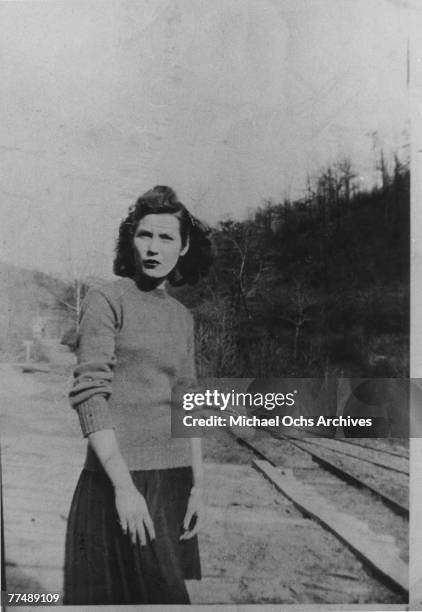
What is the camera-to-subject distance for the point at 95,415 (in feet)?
7.95

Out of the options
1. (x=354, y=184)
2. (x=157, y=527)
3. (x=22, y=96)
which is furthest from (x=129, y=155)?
(x=157, y=527)

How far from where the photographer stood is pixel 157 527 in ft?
8.12

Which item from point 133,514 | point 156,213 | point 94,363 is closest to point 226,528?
point 133,514

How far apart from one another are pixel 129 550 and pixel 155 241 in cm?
128

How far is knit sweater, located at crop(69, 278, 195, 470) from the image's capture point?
A: 2.42m

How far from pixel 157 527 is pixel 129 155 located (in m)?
1.54

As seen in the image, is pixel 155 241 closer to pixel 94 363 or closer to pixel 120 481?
pixel 94 363

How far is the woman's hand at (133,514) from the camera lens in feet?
7.99

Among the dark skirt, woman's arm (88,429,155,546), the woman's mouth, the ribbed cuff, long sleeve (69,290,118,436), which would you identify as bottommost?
the dark skirt

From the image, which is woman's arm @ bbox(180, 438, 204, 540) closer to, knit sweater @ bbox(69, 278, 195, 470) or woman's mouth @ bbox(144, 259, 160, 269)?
knit sweater @ bbox(69, 278, 195, 470)

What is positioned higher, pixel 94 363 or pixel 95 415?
pixel 94 363

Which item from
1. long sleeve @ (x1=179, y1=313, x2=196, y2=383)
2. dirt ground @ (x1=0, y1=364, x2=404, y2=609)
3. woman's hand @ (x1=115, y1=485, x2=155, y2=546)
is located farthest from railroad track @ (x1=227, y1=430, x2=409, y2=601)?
woman's hand @ (x1=115, y1=485, x2=155, y2=546)

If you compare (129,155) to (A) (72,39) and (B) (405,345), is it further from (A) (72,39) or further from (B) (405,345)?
(B) (405,345)

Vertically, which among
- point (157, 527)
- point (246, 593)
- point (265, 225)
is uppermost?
point (265, 225)
